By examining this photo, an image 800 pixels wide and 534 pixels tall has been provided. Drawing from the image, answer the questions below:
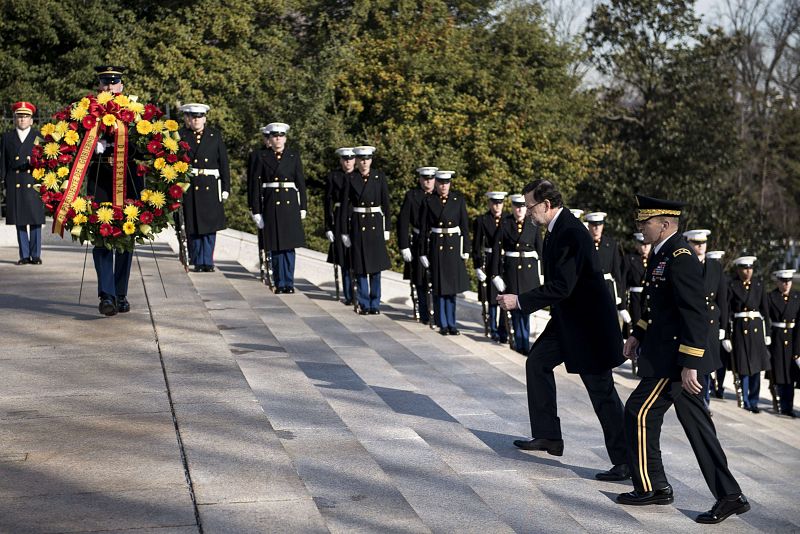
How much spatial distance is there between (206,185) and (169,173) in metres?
3.83

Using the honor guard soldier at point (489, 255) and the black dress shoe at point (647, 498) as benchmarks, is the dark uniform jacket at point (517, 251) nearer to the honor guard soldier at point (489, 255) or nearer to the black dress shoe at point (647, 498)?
the honor guard soldier at point (489, 255)

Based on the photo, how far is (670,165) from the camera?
34375 mm

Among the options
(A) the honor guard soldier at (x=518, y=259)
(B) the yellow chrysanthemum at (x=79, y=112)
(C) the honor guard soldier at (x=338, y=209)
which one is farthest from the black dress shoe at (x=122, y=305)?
(A) the honor guard soldier at (x=518, y=259)

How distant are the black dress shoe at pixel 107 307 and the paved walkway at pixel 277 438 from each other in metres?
0.21

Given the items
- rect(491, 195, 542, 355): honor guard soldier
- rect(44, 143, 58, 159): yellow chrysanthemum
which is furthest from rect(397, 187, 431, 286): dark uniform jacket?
rect(44, 143, 58, 159): yellow chrysanthemum

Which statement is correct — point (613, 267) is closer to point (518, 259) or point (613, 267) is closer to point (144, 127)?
point (518, 259)

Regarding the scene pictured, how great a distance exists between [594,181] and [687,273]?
2696 centimetres

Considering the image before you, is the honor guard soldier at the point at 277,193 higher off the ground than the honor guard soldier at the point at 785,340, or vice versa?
the honor guard soldier at the point at 277,193

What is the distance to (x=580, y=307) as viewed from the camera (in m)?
6.85

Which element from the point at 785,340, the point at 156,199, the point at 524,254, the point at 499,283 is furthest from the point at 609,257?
the point at 156,199

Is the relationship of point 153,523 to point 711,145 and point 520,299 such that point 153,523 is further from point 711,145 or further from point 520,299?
point 711,145

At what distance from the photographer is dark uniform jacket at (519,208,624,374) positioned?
22.1ft

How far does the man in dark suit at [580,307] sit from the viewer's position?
675 cm

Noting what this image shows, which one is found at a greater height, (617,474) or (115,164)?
(115,164)
